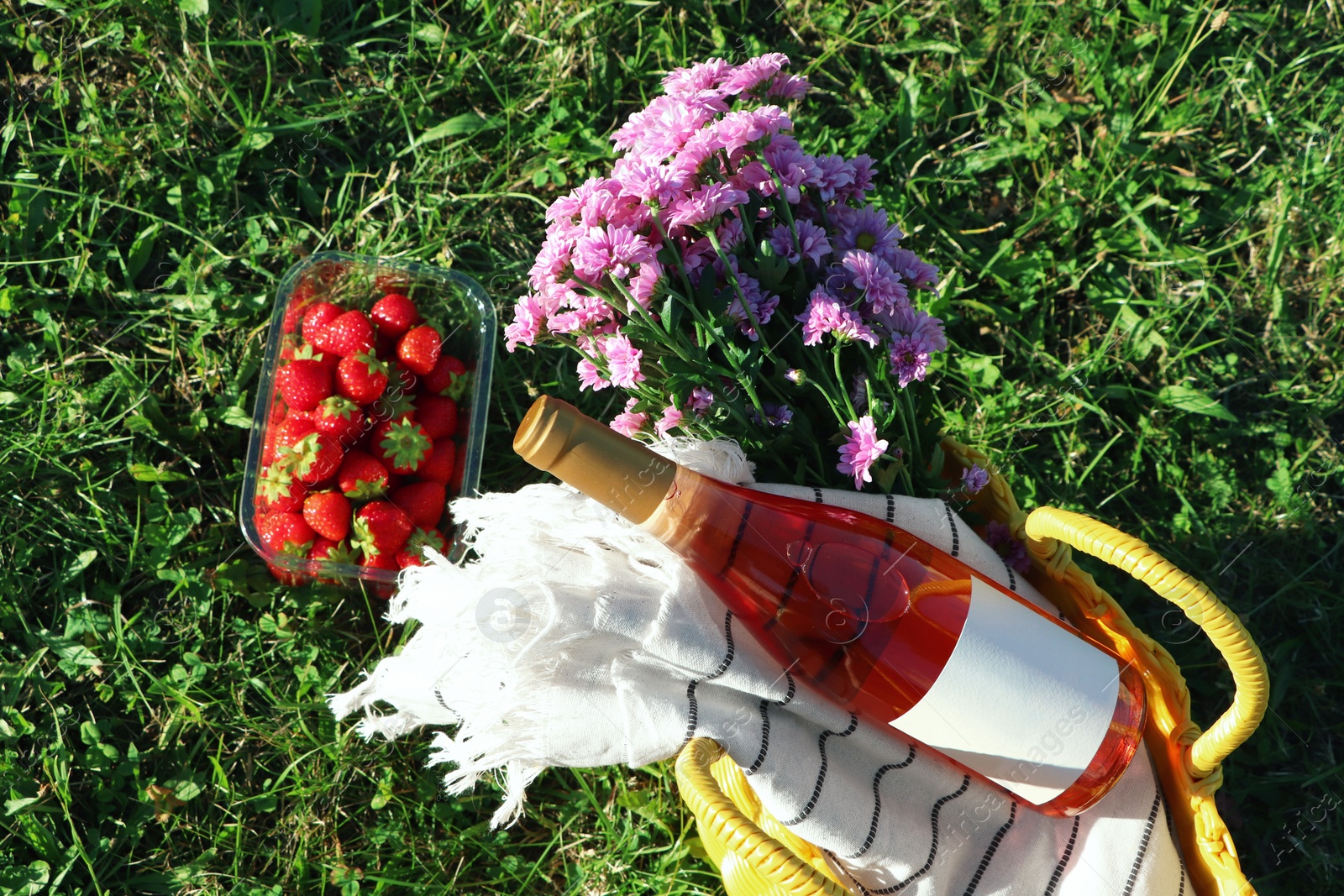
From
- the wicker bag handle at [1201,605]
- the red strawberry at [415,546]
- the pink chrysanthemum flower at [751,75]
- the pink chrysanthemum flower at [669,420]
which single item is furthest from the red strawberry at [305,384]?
the wicker bag handle at [1201,605]

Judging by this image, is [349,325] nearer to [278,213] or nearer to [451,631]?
[278,213]

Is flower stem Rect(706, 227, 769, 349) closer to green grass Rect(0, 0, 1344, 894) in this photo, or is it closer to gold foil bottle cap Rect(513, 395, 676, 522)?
gold foil bottle cap Rect(513, 395, 676, 522)

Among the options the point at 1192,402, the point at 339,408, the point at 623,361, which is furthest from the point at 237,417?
the point at 1192,402

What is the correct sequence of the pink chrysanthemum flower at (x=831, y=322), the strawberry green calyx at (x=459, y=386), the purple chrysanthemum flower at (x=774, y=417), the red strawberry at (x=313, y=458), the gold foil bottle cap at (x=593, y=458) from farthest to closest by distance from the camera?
the strawberry green calyx at (x=459, y=386) < the red strawberry at (x=313, y=458) < the purple chrysanthemum flower at (x=774, y=417) < the pink chrysanthemum flower at (x=831, y=322) < the gold foil bottle cap at (x=593, y=458)

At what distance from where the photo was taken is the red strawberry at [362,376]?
1281mm

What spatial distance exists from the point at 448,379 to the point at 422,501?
180 mm

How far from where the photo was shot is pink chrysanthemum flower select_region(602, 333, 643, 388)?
847 millimetres

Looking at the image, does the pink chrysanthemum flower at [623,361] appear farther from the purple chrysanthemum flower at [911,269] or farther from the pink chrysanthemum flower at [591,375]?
the purple chrysanthemum flower at [911,269]

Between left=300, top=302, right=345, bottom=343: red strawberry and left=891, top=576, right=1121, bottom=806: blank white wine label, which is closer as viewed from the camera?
left=891, top=576, right=1121, bottom=806: blank white wine label

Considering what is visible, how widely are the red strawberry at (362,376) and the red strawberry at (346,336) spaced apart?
0.04 ft

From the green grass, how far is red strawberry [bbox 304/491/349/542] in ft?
0.50

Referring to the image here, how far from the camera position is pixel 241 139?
1500 mm

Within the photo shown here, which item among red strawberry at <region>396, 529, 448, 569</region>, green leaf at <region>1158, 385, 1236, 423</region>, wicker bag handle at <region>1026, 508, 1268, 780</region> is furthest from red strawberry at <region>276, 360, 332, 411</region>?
green leaf at <region>1158, 385, 1236, 423</region>

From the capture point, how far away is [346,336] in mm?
1298
